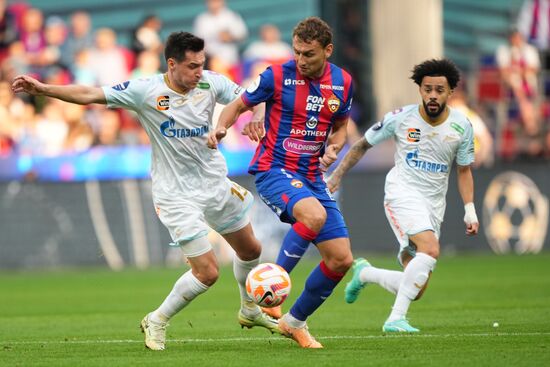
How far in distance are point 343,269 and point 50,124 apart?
13.5m

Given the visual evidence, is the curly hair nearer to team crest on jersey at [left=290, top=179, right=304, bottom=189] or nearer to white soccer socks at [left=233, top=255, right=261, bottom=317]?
team crest on jersey at [left=290, top=179, right=304, bottom=189]

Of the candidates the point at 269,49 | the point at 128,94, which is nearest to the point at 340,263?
the point at 128,94

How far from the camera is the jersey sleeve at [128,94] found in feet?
31.5

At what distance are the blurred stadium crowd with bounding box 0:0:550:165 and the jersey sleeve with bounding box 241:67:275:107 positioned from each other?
39.4 feet

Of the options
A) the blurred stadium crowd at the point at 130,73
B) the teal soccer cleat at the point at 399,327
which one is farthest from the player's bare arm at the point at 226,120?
the blurred stadium crowd at the point at 130,73

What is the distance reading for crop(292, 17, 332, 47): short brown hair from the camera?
937 cm

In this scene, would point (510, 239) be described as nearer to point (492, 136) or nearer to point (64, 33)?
point (492, 136)

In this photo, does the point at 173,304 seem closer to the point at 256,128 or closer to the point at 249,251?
the point at 249,251

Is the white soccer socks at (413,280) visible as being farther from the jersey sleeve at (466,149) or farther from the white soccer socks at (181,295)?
the white soccer socks at (181,295)

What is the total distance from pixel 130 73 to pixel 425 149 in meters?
→ 11.9

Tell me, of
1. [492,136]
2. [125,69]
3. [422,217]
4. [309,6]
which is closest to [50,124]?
[125,69]

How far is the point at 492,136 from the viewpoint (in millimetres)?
23422

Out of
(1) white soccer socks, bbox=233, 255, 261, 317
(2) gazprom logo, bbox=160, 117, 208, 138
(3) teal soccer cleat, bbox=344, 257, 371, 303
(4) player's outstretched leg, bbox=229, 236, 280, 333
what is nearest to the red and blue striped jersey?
(2) gazprom logo, bbox=160, 117, 208, 138

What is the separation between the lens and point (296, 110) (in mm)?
9672
